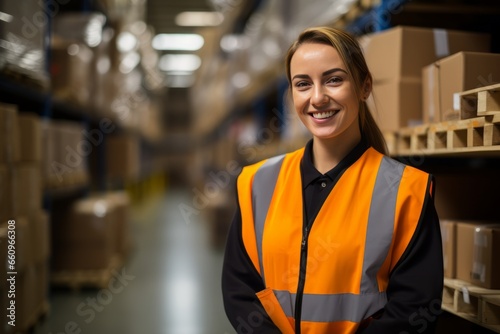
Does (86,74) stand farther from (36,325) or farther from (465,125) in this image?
(465,125)

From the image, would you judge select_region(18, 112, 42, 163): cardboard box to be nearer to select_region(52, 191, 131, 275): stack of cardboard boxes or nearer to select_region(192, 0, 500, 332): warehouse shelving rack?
select_region(52, 191, 131, 275): stack of cardboard boxes

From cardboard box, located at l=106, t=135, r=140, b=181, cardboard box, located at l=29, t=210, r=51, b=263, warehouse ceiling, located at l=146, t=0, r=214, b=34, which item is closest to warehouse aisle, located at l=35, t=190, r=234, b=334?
cardboard box, located at l=29, t=210, r=51, b=263

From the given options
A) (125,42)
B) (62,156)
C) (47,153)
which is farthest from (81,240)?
(125,42)

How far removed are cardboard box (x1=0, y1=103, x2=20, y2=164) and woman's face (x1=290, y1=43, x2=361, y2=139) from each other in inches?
85.5

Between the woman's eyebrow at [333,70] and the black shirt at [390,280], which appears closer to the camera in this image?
the black shirt at [390,280]

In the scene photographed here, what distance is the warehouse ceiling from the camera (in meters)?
13.9

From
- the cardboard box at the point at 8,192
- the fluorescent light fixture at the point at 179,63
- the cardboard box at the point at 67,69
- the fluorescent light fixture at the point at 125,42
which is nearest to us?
the cardboard box at the point at 8,192

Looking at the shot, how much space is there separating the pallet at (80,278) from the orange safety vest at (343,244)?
12.8 ft

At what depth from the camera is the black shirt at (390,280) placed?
175cm

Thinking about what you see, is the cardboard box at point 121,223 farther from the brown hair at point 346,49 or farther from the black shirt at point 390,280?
the brown hair at point 346,49

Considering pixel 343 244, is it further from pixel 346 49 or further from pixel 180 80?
pixel 180 80

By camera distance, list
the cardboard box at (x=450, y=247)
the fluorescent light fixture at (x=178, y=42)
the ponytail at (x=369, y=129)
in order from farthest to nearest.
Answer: the fluorescent light fixture at (x=178, y=42), the cardboard box at (x=450, y=247), the ponytail at (x=369, y=129)

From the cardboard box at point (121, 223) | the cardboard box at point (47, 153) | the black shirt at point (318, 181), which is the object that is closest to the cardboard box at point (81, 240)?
the cardboard box at point (47, 153)

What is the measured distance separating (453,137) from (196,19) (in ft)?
46.1
